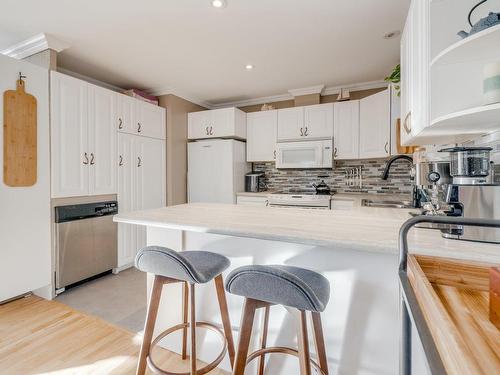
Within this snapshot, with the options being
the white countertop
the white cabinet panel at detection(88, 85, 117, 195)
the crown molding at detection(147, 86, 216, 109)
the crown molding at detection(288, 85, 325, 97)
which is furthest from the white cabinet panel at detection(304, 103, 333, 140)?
the white cabinet panel at detection(88, 85, 117, 195)

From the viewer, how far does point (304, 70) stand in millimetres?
3076

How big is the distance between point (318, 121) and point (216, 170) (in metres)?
1.58

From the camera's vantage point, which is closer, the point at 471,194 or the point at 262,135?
the point at 471,194

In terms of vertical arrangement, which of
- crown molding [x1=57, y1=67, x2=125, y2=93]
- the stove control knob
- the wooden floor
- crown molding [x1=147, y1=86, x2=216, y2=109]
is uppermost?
crown molding [x1=147, y1=86, x2=216, y2=109]

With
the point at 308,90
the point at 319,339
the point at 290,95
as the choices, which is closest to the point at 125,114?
the point at 290,95

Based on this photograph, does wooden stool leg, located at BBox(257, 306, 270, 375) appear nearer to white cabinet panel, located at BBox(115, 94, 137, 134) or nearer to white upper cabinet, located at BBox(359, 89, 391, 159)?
white upper cabinet, located at BBox(359, 89, 391, 159)

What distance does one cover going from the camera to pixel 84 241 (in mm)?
2674

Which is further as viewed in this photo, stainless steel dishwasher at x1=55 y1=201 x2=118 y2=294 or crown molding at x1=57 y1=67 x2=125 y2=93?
crown molding at x1=57 y1=67 x2=125 y2=93

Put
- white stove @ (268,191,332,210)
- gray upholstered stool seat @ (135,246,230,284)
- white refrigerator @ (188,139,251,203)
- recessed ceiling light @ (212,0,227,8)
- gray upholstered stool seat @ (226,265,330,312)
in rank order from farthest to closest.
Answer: white refrigerator @ (188,139,251,203) < white stove @ (268,191,332,210) < recessed ceiling light @ (212,0,227,8) < gray upholstered stool seat @ (135,246,230,284) < gray upholstered stool seat @ (226,265,330,312)

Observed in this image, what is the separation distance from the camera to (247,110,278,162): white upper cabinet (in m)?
3.91

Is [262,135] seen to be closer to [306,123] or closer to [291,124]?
[291,124]

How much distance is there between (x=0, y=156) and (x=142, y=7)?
1.62 m

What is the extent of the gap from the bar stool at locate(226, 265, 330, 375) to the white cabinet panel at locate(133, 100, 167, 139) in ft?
9.39

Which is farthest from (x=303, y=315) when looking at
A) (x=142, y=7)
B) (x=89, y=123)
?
(x=89, y=123)
